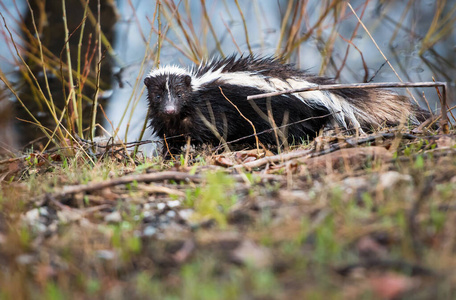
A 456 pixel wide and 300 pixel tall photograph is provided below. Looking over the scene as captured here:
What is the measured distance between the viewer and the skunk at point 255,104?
5922 millimetres

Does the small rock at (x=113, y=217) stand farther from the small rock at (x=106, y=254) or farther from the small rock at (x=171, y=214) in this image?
the small rock at (x=106, y=254)

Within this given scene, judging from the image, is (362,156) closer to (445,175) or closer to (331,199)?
(445,175)

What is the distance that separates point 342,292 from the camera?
2002 millimetres

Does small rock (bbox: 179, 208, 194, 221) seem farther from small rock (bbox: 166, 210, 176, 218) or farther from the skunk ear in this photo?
the skunk ear

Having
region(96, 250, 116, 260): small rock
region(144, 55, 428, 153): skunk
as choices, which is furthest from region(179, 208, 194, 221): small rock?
region(144, 55, 428, 153): skunk

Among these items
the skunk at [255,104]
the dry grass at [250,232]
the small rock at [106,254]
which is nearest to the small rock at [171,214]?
the dry grass at [250,232]

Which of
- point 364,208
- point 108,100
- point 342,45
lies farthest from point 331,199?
point 342,45

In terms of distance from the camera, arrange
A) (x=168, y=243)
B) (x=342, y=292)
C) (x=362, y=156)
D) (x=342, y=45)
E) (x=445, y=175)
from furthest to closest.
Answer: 1. (x=342, y=45)
2. (x=362, y=156)
3. (x=445, y=175)
4. (x=168, y=243)
5. (x=342, y=292)

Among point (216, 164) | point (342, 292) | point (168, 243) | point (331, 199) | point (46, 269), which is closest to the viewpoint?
point (342, 292)

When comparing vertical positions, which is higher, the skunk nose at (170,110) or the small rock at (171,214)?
the skunk nose at (170,110)

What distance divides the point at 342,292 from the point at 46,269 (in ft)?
4.46

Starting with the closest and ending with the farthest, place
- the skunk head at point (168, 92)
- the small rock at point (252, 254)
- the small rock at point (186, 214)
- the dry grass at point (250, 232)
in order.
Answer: the dry grass at point (250, 232), the small rock at point (252, 254), the small rock at point (186, 214), the skunk head at point (168, 92)

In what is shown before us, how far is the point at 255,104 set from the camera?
233 inches

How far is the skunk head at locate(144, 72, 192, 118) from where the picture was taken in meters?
6.00
